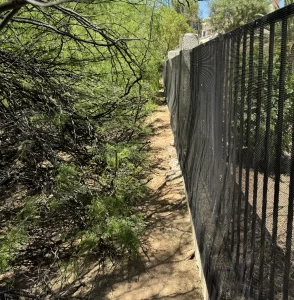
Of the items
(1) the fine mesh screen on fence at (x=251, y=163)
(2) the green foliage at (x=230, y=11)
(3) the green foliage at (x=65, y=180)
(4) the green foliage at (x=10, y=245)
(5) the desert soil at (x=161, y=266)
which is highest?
Result: (2) the green foliage at (x=230, y=11)

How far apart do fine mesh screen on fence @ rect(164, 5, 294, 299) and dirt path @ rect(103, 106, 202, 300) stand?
1.84 ft

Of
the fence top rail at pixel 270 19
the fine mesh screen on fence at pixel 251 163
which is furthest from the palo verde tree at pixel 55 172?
the fence top rail at pixel 270 19

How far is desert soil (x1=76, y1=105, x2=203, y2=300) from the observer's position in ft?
12.7

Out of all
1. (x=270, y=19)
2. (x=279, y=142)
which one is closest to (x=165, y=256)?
(x=279, y=142)

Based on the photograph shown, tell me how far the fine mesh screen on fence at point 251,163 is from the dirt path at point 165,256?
0.56m

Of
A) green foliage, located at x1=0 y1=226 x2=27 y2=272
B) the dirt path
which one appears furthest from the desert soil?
green foliage, located at x1=0 y1=226 x2=27 y2=272

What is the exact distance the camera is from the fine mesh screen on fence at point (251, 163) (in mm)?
1741

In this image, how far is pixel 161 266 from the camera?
4.28 meters

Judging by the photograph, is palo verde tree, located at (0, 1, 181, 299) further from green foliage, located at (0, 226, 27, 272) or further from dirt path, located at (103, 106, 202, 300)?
dirt path, located at (103, 106, 202, 300)

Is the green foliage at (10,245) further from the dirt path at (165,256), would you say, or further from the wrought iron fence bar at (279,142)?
the wrought iron fence bar at (279,142)

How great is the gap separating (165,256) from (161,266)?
199mm

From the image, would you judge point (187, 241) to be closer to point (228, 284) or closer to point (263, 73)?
point (228, 284)

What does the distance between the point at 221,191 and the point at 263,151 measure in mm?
1026

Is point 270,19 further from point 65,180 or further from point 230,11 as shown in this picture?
point 230,11
